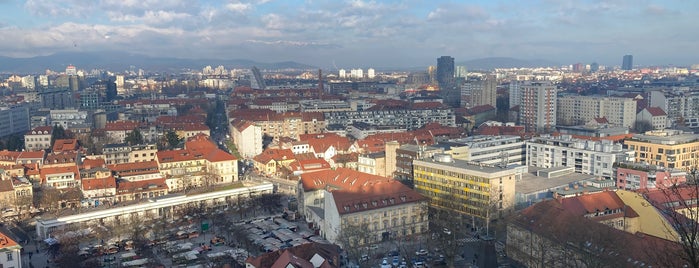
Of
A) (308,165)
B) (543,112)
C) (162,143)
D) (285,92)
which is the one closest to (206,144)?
(162,143)

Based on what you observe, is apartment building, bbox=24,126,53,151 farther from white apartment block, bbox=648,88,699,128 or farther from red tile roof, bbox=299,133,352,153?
white apartment block, bbox=648,88,699,128

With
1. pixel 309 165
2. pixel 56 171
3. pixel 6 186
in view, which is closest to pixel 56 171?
pixel 56 171

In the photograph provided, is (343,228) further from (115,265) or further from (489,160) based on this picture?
(489,160)

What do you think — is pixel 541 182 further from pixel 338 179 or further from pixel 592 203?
pixel 338 179

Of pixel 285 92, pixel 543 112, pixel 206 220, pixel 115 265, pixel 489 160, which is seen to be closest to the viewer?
pixel 115 265

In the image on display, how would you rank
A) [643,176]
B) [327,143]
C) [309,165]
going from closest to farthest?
[643,176]
[309,165]
[327,143]
